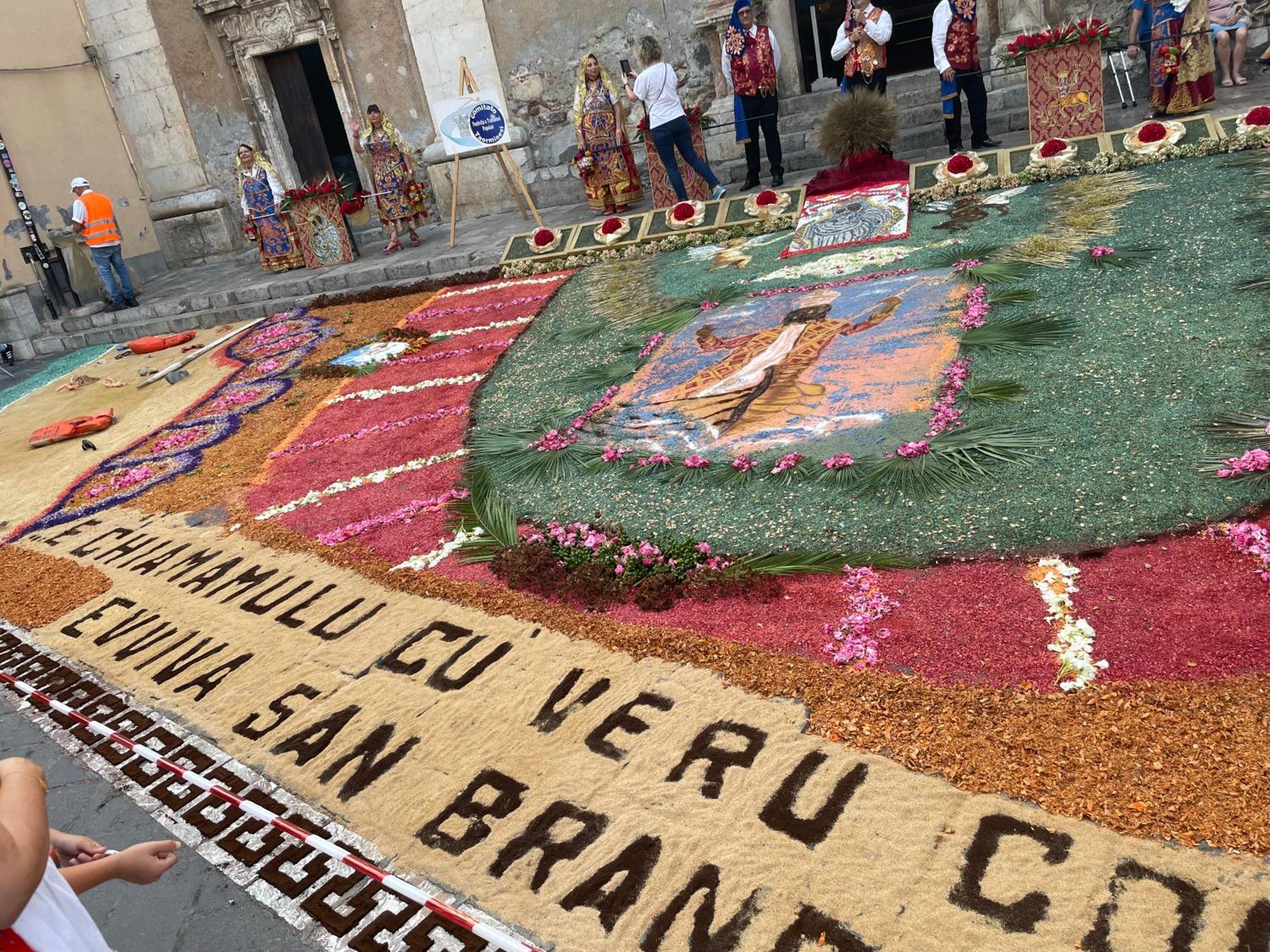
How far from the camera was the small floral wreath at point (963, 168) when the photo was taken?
804cm

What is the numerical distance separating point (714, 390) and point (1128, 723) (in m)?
3.16

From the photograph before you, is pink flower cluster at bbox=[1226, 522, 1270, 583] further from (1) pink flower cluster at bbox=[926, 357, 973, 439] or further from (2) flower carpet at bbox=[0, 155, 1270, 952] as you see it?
(1) pink flower cluster at bbox=[926, 357, 973, 439]

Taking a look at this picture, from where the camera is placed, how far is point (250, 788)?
3127 millimetres

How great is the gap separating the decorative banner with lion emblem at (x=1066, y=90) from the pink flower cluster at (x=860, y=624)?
659 cm

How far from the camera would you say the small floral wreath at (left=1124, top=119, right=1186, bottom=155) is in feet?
24.9

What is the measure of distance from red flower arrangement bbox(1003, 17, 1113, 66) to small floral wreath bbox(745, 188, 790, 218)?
240 cm

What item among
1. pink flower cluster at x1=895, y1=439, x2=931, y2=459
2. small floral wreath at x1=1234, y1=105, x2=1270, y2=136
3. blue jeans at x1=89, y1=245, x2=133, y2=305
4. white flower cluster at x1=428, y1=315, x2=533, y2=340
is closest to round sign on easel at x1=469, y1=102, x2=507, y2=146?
white flower cluster at x1=428, y1=315, x2=533, y2=340

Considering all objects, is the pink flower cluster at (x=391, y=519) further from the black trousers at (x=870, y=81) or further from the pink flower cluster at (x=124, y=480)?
the black trousers at (x=870, y=81)

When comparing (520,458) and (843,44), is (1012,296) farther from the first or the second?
(843,44)

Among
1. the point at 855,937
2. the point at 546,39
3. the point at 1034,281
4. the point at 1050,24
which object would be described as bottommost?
the point at 855,937

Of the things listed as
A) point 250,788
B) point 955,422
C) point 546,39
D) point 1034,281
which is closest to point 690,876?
point 250,788

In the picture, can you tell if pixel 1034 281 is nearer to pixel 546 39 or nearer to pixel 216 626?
pixel 216 626

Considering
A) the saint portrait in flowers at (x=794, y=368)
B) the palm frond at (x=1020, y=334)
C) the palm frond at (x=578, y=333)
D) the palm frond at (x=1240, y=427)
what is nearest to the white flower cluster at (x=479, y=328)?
the palm frond at (x=578, y=333)

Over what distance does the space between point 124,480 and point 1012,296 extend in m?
5.78
